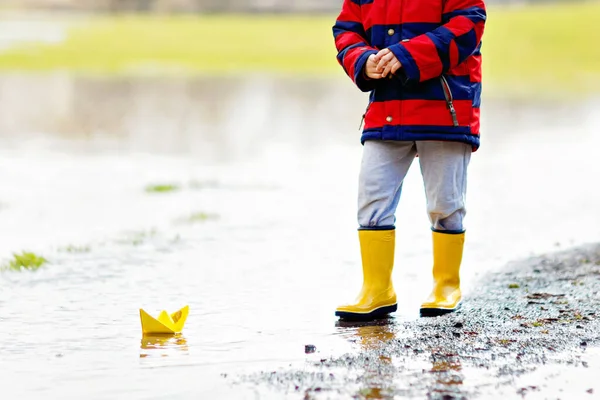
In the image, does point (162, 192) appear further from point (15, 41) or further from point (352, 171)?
point (15, 41)

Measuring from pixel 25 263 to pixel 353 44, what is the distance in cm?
227

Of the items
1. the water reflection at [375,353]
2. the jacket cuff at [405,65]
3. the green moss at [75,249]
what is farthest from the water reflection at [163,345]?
the green moss at [75,249]

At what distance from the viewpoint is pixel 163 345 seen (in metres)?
4.02

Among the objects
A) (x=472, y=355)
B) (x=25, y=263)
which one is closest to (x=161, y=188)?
(x=25, y=263)

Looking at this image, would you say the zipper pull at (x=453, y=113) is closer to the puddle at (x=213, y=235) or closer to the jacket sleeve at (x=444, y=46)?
the jacket sleeve at (x=444, y=46)

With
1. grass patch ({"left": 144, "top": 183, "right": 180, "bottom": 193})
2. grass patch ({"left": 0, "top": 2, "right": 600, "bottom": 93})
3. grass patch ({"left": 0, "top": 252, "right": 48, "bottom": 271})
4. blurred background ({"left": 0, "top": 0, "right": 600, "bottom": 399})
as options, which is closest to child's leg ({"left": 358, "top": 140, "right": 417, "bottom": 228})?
blurred background ({"left": 0, "top": 0, "right": 600, "bottom": 399})

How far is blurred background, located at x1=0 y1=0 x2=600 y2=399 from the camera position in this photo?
4008 millimetres

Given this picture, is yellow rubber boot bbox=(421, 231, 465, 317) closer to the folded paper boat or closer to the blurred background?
the blurred background

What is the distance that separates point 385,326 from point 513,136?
408 inches

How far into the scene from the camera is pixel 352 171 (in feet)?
34.8

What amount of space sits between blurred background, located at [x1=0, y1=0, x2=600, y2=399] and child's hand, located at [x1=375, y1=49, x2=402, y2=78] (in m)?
1.05

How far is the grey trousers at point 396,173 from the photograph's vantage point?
14.9 feet

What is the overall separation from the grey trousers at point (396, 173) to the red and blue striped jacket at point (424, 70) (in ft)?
0.27

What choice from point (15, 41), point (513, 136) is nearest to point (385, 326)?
point (513, 136)
